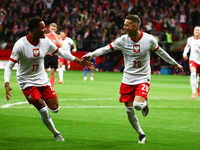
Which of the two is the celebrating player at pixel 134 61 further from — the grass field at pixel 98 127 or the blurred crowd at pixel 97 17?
the blurred crowd at pixel 97 17

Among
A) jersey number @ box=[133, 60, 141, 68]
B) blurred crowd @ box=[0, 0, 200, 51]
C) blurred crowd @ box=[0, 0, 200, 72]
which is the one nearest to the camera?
jersey number @ box=[133, 60, 141, 68]

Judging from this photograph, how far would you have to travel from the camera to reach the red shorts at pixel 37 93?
625 centimetres

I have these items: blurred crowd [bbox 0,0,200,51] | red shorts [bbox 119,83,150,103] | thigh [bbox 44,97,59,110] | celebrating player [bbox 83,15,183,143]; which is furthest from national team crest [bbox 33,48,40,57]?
blurred crowd [bbox 0,0,200,51]

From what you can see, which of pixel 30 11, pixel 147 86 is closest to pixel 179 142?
pixel 147 86

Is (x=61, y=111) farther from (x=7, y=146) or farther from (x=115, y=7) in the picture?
(x=115, y=7)

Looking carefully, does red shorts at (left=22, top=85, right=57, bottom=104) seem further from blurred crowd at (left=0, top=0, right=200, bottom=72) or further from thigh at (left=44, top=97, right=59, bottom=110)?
blurred crowd at (left=0, top=0, right=200, bottom=72)

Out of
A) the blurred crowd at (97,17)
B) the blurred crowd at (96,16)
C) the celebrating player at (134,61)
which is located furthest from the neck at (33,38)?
the blurred crowd at (96,16)

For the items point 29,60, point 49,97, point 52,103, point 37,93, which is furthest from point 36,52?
point 52,103

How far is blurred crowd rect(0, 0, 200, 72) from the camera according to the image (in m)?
30.3

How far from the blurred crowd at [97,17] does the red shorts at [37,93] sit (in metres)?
22.5

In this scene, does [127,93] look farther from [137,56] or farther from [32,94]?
[32,94]

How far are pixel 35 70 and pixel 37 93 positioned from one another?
439 millimetres

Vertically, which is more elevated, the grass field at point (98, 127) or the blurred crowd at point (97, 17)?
the blurred crowd at point (97, 17)

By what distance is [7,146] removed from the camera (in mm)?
5832
